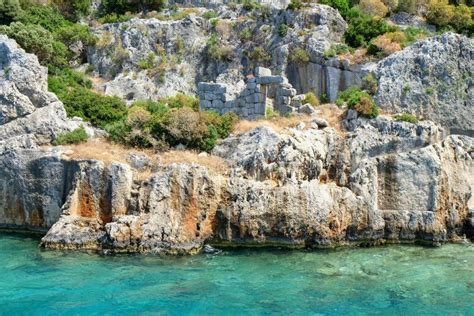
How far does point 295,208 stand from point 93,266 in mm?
6831

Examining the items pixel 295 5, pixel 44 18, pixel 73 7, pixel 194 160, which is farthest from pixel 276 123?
pixel 73 7

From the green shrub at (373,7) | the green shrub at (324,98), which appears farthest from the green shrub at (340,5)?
the green shrub at (324,98)

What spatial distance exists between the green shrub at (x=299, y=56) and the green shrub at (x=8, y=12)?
17.8 m

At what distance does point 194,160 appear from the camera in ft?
60.9

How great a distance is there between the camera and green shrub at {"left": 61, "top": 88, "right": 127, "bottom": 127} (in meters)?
22.9

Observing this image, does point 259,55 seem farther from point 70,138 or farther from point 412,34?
point 70,138

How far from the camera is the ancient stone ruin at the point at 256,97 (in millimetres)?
23375

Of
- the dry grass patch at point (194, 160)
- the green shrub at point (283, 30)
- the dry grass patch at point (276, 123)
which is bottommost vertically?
the dry grass patch at point (194, 160)

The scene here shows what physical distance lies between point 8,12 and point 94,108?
44.0ft

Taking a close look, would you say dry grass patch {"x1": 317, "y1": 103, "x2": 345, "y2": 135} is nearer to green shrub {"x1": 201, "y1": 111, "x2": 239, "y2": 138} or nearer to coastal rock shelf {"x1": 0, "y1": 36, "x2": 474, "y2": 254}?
coastal rock shelf {"x1": 0, "y1": 36, "x2": 474, "y2": 254}

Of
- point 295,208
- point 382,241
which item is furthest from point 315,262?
point 382,241

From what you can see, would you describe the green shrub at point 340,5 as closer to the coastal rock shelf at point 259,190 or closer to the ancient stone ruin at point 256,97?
the ancient stone ruin at point 256,97

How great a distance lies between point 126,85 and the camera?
29047 mm

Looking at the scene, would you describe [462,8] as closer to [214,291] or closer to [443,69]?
[443,69]
